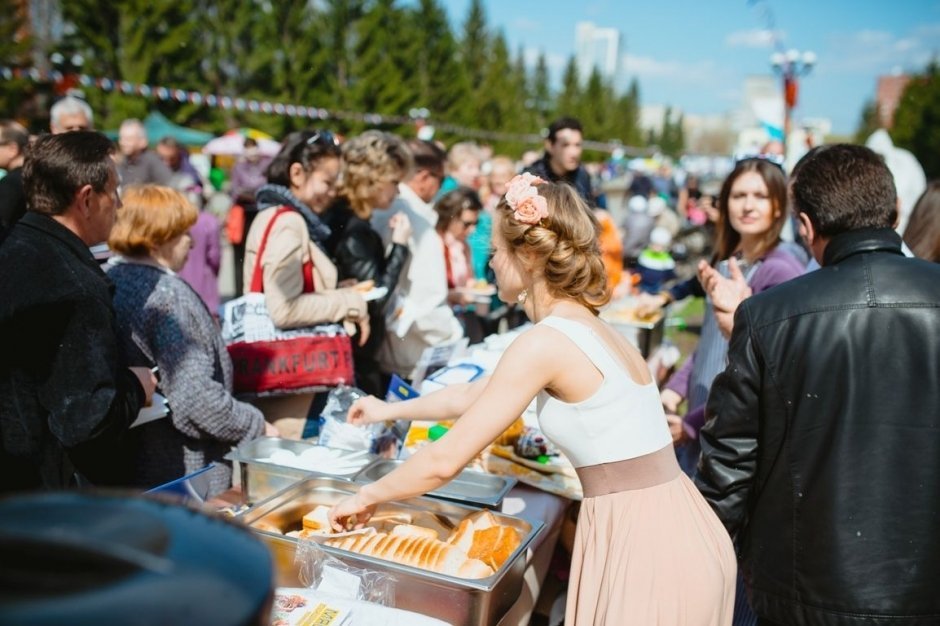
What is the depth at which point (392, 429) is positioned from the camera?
8.90ft

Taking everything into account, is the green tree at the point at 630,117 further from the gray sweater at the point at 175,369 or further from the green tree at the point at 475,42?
the gray sweater at the point at 175,369

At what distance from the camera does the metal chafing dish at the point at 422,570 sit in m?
1.59

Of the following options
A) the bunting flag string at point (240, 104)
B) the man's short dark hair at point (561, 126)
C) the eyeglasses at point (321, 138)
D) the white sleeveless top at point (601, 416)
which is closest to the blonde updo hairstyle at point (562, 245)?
the white sleeveless top at point (601, 416)

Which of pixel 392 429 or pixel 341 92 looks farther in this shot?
pixel 341 92

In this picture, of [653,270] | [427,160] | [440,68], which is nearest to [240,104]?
[653,270]

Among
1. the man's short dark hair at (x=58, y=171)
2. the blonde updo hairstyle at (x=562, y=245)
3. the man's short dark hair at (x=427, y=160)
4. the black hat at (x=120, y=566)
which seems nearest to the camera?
the black hat at (x=120, y=566)

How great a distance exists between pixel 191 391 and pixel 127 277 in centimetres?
49

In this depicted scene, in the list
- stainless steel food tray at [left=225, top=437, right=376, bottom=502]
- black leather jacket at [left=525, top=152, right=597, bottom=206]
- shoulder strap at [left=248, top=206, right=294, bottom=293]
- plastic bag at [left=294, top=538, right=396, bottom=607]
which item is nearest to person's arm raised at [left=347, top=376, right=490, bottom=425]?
stainless steel food tray at [left=225, top=437, right=376, bottom=502]

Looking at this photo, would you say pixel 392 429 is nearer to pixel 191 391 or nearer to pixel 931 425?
pixel 191 391

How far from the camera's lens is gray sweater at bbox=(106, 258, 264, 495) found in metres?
2.44

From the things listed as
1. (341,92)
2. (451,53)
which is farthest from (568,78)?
(341,92)

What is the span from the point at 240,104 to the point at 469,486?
15.7 m

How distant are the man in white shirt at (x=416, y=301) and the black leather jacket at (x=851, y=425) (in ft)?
7.77

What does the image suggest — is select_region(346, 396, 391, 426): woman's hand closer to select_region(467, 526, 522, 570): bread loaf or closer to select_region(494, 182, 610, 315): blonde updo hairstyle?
select_region(467, 526, 522, 570): bread loaf
